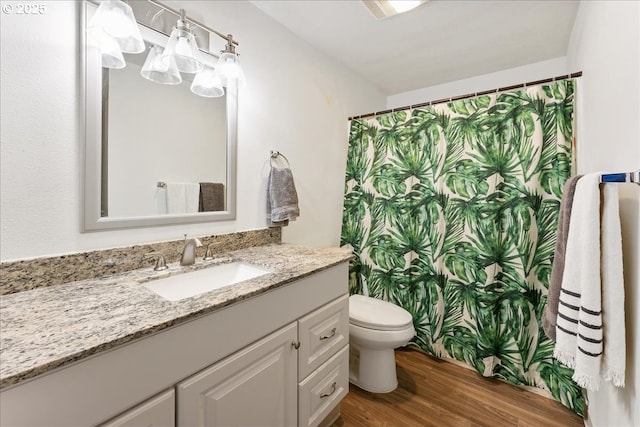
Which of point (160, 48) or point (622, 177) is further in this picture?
point (160, 48)

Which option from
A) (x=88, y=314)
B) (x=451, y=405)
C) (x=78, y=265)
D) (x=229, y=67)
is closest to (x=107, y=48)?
(x=229, y=67)

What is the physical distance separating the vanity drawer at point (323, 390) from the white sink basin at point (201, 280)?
1.77 ft

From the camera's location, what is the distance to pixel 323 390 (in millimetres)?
1294

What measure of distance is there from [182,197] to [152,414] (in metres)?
0.89

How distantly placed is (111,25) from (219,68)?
452mm

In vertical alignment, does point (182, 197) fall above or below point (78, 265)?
above

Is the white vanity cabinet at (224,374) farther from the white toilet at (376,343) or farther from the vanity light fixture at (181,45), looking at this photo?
the vanity light fixture at (181,45)

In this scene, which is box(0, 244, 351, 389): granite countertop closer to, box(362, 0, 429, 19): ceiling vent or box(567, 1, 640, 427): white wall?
box(567, 1, 640, 427): white wall

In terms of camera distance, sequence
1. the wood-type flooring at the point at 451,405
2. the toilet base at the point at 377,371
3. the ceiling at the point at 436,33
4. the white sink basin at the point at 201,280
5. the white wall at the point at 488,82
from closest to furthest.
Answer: the white sink basin at the point at 201,280, the wood-type flooring at the point at 451,405, the ceiling at the point at 436,33, the toilet base at the point at 377,371, the white wall at the point at 488,82

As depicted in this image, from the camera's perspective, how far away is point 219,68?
53.9 inches

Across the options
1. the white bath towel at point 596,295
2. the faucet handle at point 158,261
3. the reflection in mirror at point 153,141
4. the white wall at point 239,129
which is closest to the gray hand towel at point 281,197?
the white wall at point 239,129

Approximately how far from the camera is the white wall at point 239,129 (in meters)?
0.90

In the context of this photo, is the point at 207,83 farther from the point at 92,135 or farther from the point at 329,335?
the point at 329,335

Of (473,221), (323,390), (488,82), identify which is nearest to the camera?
(323,390)
